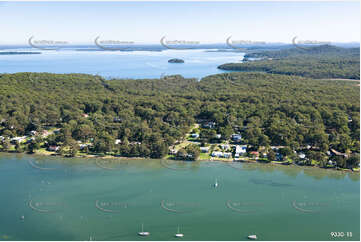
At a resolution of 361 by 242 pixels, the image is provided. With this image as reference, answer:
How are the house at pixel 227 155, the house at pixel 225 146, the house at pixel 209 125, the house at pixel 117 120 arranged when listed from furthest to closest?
1. the house at pixel 117 120
2. the house at pixel 209 125
3. the house at pixel 225 146
4. the house at pixel 227 155

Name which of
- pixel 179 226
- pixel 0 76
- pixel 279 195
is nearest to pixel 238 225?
pixel 179 226

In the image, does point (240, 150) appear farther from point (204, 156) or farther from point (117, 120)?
point (117, 120)

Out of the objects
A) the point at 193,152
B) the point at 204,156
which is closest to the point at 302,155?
the point at 204,156

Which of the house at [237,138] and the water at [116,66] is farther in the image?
the water at [116,66]

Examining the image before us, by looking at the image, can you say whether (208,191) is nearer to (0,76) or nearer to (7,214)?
(7,214)

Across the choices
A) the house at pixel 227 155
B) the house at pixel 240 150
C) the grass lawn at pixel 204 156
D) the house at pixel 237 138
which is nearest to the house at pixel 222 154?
the house at pixel 227 155

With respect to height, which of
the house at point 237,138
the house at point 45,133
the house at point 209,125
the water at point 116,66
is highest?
the water at point 116,66

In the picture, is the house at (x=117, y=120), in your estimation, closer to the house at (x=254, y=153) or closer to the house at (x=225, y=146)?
the house at (x=225, y=146)
